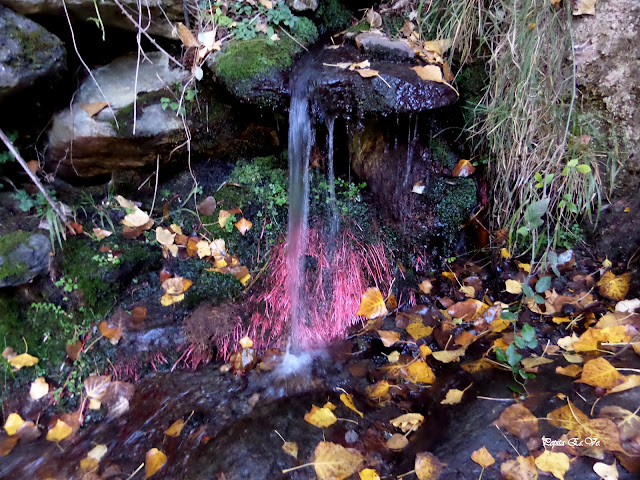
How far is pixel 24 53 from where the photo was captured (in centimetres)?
222

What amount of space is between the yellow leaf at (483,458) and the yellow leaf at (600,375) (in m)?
0.59

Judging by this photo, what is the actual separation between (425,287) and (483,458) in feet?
4.59

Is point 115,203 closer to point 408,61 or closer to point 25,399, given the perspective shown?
point 25,399

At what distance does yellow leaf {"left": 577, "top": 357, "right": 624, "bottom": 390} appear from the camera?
5.38 ft

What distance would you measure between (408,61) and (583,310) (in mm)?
1949

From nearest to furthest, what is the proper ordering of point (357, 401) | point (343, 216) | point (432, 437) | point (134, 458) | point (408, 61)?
point (432, 437) → point (134, 458) → point (357, 401) → point (408, 61) → point (343, 216)

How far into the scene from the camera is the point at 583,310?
7.59ft

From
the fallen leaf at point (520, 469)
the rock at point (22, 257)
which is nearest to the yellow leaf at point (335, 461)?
the fallen leaf at point (520, 469)

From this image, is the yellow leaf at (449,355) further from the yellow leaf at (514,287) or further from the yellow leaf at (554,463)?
the yellow leaf at (554,463)

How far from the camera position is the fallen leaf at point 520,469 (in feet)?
4.75

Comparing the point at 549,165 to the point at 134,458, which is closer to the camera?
the point at 134,458

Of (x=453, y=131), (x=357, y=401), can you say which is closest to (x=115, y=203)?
(x=357, y=401)

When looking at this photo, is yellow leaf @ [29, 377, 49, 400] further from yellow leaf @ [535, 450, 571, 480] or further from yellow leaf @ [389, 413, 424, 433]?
yellow leaf @ [535, 450, 571, 480]

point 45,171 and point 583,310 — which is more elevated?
point 45,171
